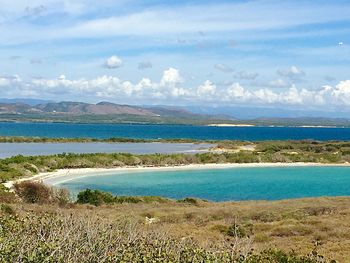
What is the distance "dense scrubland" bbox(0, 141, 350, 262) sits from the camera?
7109 millimetres

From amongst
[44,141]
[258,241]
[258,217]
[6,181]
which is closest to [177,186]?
[6,181]

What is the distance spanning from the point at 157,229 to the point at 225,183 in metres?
31.2

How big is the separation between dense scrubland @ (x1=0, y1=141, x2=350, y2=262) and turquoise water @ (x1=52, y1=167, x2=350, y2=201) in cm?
696

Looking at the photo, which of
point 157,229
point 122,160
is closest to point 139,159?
point 122,160

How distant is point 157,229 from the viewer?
12172 millimetres

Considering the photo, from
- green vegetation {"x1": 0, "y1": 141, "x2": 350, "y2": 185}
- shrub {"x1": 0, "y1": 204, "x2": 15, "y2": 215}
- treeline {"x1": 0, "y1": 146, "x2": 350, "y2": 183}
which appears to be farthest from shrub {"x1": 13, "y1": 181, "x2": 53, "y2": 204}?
green vegetation {"x1": 0, "y1": 141, "x2": 350, "y2": 185}

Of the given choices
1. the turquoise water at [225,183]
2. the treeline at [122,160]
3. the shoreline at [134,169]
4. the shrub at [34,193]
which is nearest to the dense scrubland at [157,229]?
the shrub at [34,193]

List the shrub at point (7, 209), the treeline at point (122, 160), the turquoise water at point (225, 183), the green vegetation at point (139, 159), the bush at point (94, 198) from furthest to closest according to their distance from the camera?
the green vegetation at point (139, 159) → the treeline at point (122, 160) → the turquoise water at point (225, 183) → the bush at point (94, 198) → the shrub at point (7, 209)

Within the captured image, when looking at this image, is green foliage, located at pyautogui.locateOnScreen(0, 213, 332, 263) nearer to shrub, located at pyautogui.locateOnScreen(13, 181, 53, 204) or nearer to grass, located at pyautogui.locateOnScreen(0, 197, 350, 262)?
grass, located at pyautogui.locateOnScreen(0, 197, 350, 262)

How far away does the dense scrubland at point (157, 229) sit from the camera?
7109 millimetres

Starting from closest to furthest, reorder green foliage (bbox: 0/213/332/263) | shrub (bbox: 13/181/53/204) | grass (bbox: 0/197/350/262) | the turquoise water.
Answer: green foliage (bbox: 0/213/332/263), grass (bbox: 0/197/350/262), shrub (bbox: 13/181/53/204), the turquoise water

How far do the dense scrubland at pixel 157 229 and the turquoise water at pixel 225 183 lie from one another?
22.8ft

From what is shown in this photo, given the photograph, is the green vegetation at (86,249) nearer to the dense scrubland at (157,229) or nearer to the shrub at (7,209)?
the dense scrubland at (157,229)

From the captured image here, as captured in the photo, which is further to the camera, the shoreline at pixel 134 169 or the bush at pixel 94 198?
the shoreline at pixel 134 169
